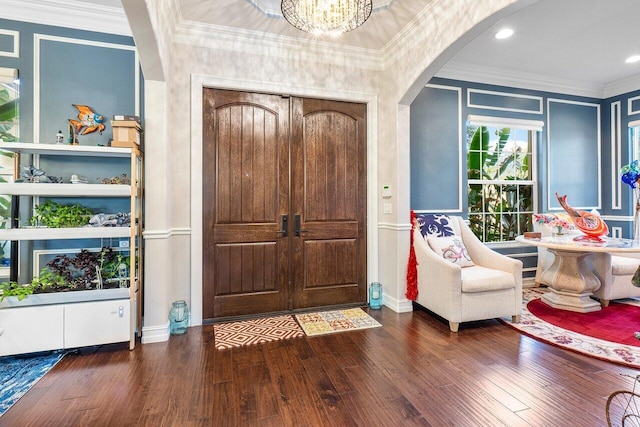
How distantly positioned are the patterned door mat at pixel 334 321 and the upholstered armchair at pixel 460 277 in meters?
0.66

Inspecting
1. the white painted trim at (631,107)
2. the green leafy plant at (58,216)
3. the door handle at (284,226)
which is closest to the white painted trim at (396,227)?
the door handle at (284,226)

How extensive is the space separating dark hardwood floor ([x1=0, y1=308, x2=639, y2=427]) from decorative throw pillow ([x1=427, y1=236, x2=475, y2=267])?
82cm

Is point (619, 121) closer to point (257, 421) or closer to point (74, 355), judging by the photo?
point (257, 421)

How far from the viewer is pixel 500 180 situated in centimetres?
470

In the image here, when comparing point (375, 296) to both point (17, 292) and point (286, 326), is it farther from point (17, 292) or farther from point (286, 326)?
point (17, 292)

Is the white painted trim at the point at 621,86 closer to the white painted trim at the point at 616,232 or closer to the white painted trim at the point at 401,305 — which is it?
the white painted trim at the point at 616,232

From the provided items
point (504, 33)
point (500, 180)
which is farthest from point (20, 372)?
point (500, 180)

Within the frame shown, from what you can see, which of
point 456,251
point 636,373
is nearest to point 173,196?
point 456,251

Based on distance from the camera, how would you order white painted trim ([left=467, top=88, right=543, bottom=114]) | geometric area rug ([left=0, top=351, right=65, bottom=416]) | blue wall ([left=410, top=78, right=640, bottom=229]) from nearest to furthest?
geometric area rug ([left=0, top=351, right=65, bottom=416]) < blue wall ([left=410, top=78, right=640, bottom=229]) < white painted trim ([left=467, top=88, right=543, bottom=114])

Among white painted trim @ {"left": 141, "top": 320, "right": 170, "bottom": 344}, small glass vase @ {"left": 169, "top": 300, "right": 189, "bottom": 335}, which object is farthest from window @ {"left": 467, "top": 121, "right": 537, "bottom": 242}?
white painted trim @ {"left": 141, "top": 320, "right": 170, "bottom": 344}

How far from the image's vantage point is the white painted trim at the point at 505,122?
438cm

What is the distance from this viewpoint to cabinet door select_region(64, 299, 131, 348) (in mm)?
2523

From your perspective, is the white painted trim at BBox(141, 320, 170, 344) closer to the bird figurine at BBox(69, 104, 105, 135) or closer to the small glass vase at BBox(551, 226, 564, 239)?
the bird figurine at BBox(69, 104, 105, 135)

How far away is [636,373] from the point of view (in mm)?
2268
